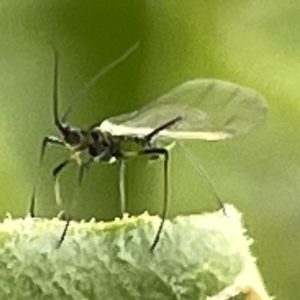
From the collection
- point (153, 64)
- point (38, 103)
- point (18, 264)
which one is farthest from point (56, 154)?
point (18, 264)

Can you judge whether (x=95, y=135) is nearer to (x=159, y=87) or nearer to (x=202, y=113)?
(x=202, y=113)

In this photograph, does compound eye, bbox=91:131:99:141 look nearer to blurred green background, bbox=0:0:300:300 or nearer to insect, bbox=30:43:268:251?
insect, bbox=30:43:268:251

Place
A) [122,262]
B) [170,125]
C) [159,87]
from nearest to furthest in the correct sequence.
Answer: [122,262] → [170,125] → [159,87]

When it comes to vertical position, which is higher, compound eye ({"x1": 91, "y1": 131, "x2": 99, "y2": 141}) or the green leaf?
compound eye ({"x1": 91, "y1": 131, "x2": 99, "y2": 141})

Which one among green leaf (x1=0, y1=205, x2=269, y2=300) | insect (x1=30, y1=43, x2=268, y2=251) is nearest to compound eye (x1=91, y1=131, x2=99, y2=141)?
insect (x1=30, y1=43, x2=268, y2=251)

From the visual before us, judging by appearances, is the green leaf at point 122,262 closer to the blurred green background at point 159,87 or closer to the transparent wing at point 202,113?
the transparent wing at point 202,113

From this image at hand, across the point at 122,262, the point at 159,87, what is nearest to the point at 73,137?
the point at 122,262

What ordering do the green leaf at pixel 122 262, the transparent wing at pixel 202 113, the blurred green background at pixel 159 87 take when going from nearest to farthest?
the green leaf at pixel 122 262
the transparent wing at pixel 202 113
the blurred green background at pixel 159 87

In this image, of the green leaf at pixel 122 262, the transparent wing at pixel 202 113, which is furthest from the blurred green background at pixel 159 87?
the green leaf at pixel 122 262

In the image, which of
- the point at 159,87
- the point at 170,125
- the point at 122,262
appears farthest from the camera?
the point at 159,87
